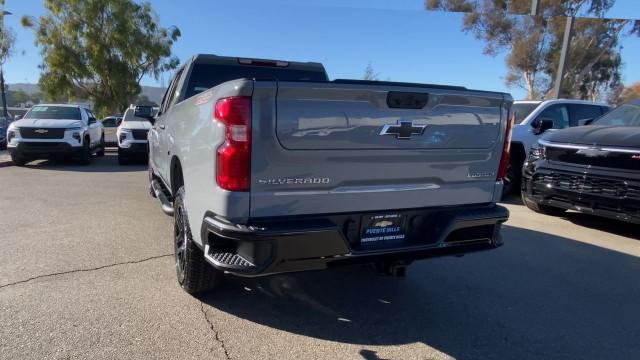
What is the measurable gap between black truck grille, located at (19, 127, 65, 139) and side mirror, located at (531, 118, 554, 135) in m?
11.6

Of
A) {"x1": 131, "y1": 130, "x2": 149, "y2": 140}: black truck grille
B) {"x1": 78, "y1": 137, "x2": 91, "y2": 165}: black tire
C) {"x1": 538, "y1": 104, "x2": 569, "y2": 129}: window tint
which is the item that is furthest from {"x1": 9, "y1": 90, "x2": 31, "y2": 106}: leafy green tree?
{"x1": 538, "y1": 104, "x2": 569, "y2": 129}: window tint

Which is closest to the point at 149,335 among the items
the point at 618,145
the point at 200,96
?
the point at 200,96

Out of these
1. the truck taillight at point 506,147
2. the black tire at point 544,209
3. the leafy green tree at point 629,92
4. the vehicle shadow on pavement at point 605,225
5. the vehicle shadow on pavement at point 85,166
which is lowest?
the vehicle shadow on pavement at point 85,166

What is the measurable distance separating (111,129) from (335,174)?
2352 cm

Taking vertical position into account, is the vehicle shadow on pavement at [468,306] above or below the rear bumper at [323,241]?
below

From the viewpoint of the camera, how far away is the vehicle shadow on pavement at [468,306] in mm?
3145

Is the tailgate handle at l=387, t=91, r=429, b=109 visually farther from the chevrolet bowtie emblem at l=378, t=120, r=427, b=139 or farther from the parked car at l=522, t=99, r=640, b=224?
the parked car at l=522, t=99, r=640, b=224

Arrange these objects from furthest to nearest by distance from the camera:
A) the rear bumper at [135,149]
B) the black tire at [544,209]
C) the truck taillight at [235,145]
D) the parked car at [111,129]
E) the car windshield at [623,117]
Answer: the parked car at [111,129] < the rear bumper at [135,149] < the black tire at [544,209] < the car windshield at [623,117] < the truck taillight at [235,145]

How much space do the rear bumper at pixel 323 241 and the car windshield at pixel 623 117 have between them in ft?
16.1

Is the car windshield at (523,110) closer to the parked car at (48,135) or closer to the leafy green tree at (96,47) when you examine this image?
the parked car at (48,135)

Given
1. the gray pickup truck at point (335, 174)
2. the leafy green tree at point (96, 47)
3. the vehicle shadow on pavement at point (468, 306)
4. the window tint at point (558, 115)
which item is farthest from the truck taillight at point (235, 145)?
the leafy green tree at point (96, 47)

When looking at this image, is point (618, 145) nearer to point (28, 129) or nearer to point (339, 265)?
point (339, 265)

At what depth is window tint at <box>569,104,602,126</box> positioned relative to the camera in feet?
30.6

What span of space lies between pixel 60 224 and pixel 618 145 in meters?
7.34
